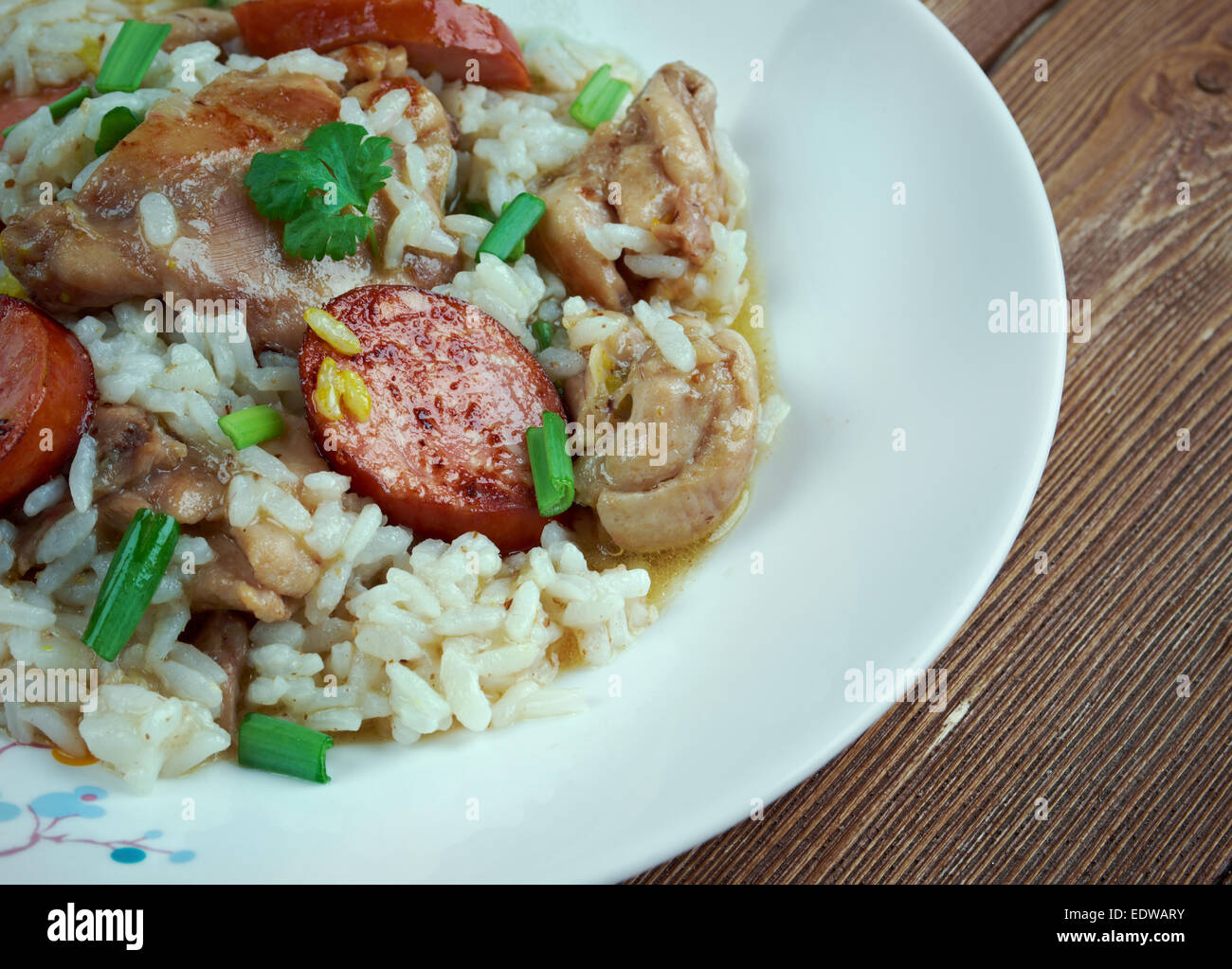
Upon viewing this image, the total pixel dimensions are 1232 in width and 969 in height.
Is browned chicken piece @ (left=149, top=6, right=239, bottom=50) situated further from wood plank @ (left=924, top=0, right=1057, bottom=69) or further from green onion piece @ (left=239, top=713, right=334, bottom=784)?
wood plank @ (left=924, top=0, right=1057, bottom=69)

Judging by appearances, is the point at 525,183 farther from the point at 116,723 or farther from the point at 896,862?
the point at 896,862

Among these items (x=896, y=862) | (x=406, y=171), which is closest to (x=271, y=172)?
(x=406, y=171)

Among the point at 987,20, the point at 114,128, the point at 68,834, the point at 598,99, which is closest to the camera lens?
the point at 68,834

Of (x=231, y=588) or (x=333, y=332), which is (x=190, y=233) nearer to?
(x=333, y=332)

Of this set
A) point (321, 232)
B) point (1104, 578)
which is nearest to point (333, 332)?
point (321, 232)

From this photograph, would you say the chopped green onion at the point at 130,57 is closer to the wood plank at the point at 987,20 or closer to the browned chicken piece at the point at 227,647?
the browned chicken piece at the point at 227,647

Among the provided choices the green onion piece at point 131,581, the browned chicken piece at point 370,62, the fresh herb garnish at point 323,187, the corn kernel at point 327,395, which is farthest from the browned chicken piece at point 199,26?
the green onion piece at point 131,581
